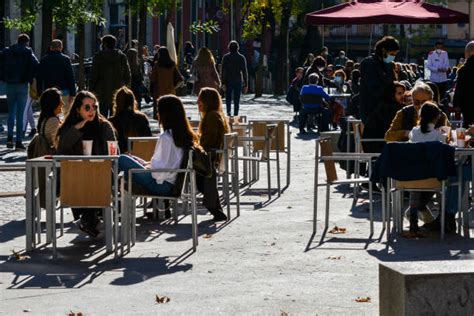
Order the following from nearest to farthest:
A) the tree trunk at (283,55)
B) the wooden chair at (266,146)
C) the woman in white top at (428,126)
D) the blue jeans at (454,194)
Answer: the woman in white top at (428,126)
the blue jeans at (454,194)
the wooden chair at (266,146)
the tree trunk at (283,55)

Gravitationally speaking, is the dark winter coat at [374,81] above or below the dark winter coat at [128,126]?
above

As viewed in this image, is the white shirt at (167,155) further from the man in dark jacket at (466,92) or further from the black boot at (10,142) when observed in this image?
the black boot at (10,142)

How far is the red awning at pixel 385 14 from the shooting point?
83.9ft

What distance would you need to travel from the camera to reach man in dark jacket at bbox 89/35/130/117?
25359 millimetres

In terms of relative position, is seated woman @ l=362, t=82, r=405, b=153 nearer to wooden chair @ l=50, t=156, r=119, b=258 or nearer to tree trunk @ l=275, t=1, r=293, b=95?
wooden chair @ l=50, t=156, r=119, b=258

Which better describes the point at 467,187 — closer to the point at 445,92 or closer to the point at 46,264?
the point at 46,264

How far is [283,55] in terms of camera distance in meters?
59.5

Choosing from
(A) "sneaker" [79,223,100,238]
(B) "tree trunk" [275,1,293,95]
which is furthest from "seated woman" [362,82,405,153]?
(B) "tree trunk" [275,1,293,95]

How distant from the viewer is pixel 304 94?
3312cm

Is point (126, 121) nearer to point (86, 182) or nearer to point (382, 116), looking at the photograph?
point (382, 116)

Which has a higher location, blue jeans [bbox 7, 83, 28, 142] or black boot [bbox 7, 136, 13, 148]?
blue jeans [bbox 7, 83, 28, 142]

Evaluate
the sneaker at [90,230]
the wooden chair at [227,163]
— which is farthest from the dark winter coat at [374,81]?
the sneaker at [90,230]

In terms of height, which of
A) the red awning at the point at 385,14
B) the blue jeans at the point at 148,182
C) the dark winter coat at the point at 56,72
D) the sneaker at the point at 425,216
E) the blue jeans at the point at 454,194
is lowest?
the sneaker at the point at 425,216

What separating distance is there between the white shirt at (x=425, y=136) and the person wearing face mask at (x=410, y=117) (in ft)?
3.30
